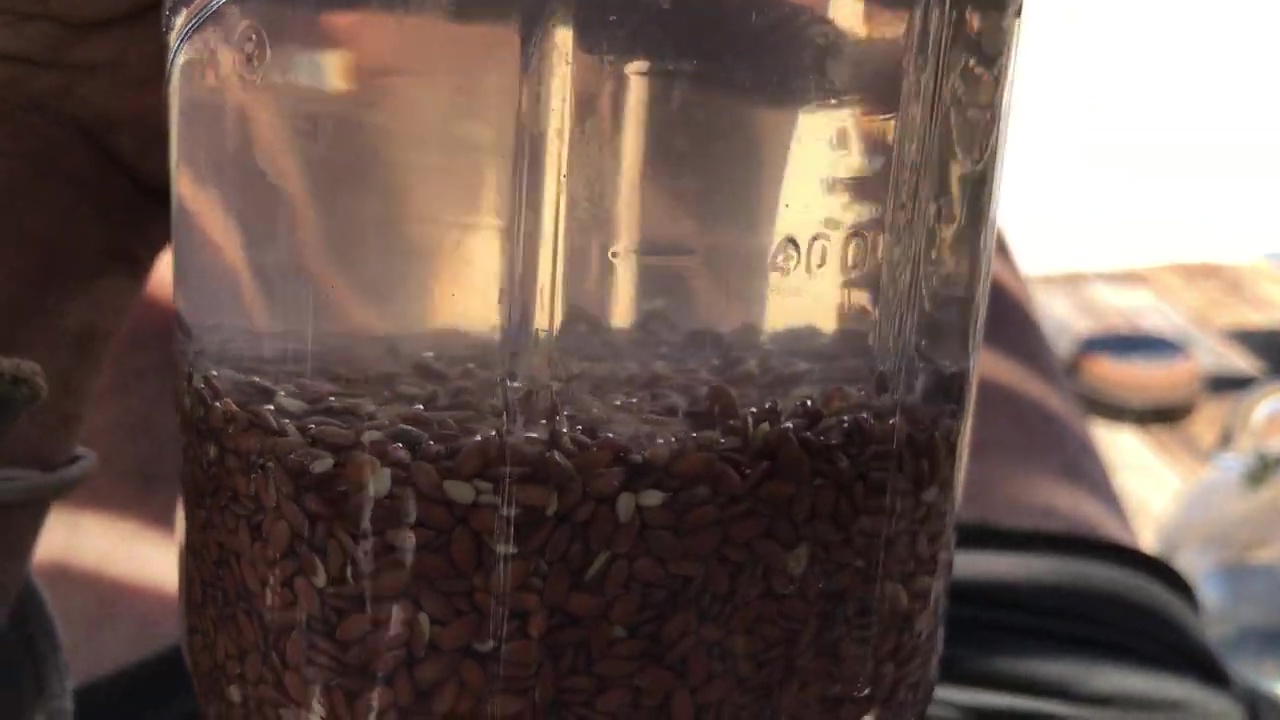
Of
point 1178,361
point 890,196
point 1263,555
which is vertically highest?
point 890,196

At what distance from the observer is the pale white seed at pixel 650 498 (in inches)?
12.4

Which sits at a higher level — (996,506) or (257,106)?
(257,106)

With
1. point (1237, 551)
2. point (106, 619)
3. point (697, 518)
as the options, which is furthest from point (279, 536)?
point (1237, 551)

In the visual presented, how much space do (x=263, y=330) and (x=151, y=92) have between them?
119 mm

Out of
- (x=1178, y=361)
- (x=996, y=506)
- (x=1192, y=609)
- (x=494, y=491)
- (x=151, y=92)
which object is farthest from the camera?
(x=1178, y=361)

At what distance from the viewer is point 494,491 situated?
312 millimetres

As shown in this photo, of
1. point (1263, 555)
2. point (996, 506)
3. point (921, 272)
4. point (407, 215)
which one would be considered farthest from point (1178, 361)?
point (407, 215)

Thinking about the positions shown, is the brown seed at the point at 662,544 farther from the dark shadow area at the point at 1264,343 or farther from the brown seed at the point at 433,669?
the dark shadow area at the point at 1264,343

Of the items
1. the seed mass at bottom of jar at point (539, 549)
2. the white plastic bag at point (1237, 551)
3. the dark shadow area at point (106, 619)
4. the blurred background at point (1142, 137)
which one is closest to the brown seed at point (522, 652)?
the seed mass at bottom of jar at point (539, 549)

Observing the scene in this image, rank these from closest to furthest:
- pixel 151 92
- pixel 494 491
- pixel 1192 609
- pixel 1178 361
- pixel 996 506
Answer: pixel 494 491 → pixel 151 92 → pixel 1192 609 → pixel 996 506 → pixel 1178 361

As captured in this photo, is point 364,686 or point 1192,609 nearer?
point 364,686

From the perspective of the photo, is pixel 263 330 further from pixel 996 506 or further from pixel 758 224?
pixel 996 506

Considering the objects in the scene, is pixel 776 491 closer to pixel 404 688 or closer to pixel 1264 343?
pixel 404 688

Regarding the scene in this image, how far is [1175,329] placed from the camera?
1.06m
